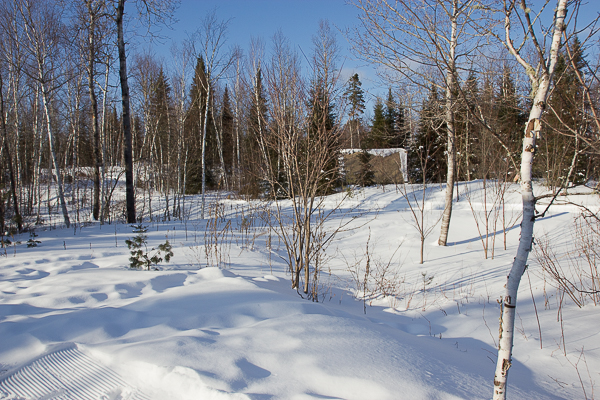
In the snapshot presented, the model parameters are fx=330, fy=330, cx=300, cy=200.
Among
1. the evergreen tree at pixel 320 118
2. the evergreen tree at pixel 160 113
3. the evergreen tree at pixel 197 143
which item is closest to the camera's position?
the evergreen tree at pixel 320 118

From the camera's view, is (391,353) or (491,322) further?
(491,322)

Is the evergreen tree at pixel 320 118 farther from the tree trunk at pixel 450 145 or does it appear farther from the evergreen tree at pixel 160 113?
the evergreen tree at pixel 160 113

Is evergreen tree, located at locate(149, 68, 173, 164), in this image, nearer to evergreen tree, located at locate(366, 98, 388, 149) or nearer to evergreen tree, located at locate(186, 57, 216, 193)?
evergreen tree, located at locate(186, 57, 216, 193)

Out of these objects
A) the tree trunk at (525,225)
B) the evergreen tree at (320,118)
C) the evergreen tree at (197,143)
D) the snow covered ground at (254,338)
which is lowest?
the snow covered ground at (254,338)

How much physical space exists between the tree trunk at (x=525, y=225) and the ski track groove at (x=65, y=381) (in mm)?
1611

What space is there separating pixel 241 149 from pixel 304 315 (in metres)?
21.5

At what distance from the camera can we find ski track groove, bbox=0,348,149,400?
5.29 ft

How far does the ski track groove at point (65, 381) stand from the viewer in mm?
1611

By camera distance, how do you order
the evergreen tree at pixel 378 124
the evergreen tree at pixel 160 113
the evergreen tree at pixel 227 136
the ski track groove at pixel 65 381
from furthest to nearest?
the evergreen tree at pixel 378 124 < the evergreen tree at pixel 227 136 < the evergreen tree at pixel 160 113 < the ski track groove at pixel 65 381

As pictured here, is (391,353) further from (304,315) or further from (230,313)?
(230,313)

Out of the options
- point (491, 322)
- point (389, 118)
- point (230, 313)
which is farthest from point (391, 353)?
point (389, 118)

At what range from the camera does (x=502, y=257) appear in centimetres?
634

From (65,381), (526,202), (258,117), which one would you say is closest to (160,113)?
(258,117)

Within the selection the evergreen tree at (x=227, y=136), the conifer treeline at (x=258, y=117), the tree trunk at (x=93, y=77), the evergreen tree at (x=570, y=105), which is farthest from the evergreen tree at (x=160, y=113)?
the evergreen tree at (x=570, y=105)
